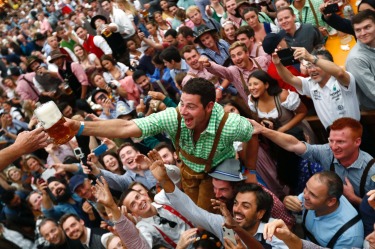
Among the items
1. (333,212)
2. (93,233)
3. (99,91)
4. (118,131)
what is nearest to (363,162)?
(333,212)

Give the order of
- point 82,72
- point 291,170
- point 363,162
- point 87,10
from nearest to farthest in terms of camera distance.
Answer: point 363,162 < point 291,170 < point 82,72 < point 87,10

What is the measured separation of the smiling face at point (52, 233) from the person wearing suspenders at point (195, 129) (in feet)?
5.36

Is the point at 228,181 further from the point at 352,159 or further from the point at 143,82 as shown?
the point at 143,82

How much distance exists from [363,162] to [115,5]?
5.33 m

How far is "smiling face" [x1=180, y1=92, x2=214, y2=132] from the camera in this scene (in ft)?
7.03

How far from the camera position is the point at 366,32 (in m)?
2.78

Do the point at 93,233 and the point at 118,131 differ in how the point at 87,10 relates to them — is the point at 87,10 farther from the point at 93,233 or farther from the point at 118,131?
the point at 118,131

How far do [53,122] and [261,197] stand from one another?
1.20m

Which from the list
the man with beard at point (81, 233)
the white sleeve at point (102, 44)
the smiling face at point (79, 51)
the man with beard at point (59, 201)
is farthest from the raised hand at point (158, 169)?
the smiling face at point (79, 51)

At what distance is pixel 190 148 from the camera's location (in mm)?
2375

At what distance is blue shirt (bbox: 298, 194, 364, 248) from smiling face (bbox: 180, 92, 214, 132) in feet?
2.79

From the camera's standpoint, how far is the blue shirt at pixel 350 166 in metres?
2.31

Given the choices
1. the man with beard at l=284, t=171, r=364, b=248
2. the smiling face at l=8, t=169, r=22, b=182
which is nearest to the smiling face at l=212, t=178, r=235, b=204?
the man with beard at l=284, t=171, r=364, b=248

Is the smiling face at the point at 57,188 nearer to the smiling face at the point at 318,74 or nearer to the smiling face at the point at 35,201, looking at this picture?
the smiling face at the point at 35,201
